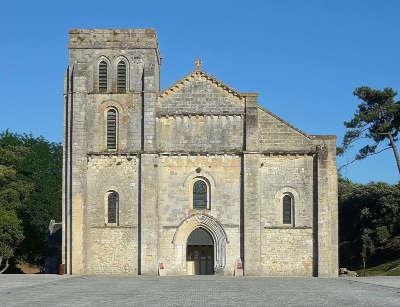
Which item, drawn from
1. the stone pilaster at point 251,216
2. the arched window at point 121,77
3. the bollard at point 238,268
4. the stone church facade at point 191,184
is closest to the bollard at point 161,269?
the stone church facade at point 191,184

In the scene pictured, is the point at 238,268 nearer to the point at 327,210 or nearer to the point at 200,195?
the point at 200,195

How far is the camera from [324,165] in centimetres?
4394

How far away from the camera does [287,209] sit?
4447 cm

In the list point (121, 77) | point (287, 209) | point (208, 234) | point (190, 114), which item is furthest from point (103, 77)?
point (287, 209)

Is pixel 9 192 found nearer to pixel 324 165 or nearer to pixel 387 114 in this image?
pixel 324 165

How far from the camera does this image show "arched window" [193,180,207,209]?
147 ft

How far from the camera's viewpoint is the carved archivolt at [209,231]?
145 feet

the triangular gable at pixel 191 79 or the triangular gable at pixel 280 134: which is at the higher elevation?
the triangular gable at pixel 191 79

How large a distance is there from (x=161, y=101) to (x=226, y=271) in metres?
11.2

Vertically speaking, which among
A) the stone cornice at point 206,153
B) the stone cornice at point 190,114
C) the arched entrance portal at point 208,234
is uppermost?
the stone cornice at point 190,114

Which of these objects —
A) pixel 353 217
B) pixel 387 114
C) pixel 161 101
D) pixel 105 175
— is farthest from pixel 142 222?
pixel 353 217

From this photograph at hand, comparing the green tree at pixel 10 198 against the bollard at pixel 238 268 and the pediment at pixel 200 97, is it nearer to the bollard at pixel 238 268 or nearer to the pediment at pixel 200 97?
the pediment at pixel 200 97

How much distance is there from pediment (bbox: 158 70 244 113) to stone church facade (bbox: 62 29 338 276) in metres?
0.06

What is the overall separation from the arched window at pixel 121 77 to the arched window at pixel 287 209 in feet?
40.1
